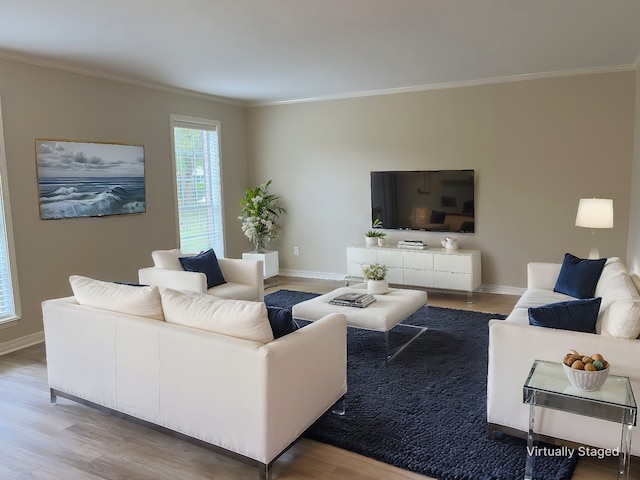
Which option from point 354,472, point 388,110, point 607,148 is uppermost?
point 388,110

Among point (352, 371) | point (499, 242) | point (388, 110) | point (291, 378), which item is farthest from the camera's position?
point (388, 110)

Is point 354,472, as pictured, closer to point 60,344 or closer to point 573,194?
point 60,344

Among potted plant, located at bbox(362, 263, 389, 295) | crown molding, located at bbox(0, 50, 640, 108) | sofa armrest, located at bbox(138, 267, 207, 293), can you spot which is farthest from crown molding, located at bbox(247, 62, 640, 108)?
sofa armrest, located at bbox(138, 267, 207, 293)

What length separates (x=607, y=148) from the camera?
542 centimetres

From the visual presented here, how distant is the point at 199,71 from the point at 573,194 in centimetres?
448

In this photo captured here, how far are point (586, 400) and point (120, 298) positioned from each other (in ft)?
8.56

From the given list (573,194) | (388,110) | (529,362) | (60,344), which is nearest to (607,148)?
(573,194)

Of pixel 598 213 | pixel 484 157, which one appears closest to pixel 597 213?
pixel 598 213

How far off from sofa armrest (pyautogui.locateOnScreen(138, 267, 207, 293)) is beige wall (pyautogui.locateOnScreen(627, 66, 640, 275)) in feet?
13.5

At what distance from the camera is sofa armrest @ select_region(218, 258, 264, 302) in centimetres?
504

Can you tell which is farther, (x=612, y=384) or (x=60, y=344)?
(x=60, y=344)

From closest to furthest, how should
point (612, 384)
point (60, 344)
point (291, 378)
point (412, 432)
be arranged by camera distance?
point (612, 384) < point (291, 378) < point (412, 432) < point (60, 344)

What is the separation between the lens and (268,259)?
701cm

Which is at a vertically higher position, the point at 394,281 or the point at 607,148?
the point at 607,148
